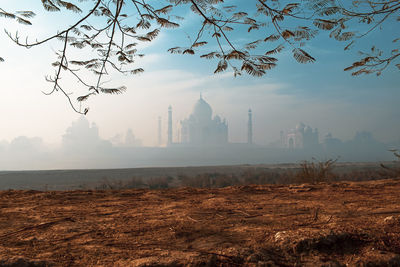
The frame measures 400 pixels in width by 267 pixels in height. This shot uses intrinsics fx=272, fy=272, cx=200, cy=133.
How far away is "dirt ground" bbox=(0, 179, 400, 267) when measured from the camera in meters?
1.50

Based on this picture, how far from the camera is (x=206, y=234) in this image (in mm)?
1943

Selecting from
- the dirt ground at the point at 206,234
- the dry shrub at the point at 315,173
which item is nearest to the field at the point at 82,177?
the dry shrub at the point at 315,173

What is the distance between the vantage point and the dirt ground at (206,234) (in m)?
1.50

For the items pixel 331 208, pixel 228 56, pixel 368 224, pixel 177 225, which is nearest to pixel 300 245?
pixel 368 224

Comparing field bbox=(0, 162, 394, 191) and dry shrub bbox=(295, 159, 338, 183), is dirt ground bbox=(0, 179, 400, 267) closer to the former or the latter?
dry shrub bbox=(295, 159, 338, 183)

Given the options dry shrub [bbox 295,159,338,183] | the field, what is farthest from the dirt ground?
the field

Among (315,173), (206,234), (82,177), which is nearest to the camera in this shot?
(206,234)

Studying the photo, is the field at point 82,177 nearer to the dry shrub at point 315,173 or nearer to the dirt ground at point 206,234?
the dry shrub at point 315,173

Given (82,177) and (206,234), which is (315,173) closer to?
(206,234)

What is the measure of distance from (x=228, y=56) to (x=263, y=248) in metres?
2.33

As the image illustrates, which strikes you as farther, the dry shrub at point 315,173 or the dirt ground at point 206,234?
the dry shrub at point 315,173

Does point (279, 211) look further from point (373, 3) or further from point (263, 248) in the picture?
point (373, 3)

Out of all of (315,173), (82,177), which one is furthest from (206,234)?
(82,177)

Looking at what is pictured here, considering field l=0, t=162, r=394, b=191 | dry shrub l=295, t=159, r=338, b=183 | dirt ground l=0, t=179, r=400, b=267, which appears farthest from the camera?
field l=0, t=162, r=394, b=191
